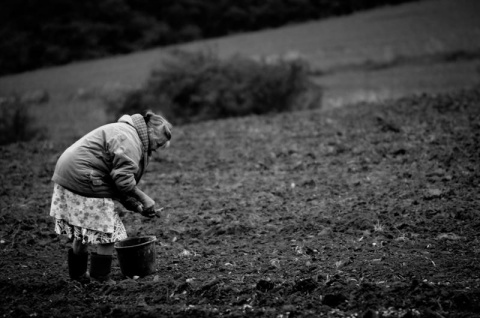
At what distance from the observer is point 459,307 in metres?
3.78

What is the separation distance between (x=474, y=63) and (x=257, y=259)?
1870 cm

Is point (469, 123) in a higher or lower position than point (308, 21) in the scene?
lower

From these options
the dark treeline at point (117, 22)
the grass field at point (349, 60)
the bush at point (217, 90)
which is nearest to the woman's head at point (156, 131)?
the grass field at point (349, 60)

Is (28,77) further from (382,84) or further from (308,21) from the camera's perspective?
(308,21)

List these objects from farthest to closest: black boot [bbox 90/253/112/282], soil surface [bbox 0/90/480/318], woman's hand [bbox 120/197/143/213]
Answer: black boot [bbox 90/253/112/282]
woman's hand [bbox 120/197/143/213]
soil surface [bbox 0/90/480/318]

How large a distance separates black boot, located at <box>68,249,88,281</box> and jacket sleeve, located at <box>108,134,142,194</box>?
72 cm

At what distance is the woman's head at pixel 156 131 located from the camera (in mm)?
4574

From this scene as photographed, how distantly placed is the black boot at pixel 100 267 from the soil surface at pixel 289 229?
9 centimetres

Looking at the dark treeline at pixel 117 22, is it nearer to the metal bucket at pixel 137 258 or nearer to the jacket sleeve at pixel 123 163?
the metal bucket at pixel 137 258

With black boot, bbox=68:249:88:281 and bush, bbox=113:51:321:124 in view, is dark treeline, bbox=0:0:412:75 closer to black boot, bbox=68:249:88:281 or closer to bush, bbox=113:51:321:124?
bush, bbox=113:51:321:124

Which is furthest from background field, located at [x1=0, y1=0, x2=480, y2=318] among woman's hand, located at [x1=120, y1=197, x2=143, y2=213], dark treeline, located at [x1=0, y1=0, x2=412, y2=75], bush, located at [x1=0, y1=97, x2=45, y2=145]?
dark treeline, located at [x1=0, y1=0, x2=412, y2=75]

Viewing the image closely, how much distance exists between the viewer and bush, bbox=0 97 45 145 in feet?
44.2

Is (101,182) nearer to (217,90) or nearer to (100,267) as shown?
(100,267)

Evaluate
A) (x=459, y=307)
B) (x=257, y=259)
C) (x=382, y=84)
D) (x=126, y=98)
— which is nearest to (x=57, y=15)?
(x=126, y=98)
